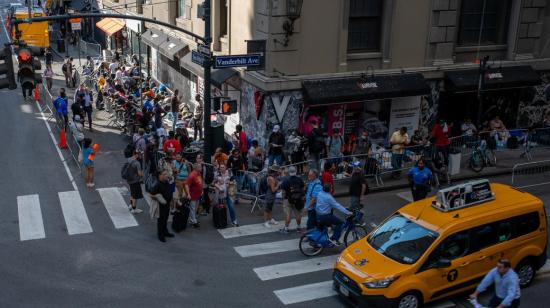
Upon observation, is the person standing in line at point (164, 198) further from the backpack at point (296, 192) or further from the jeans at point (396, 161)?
the jeans at point (396, 161)

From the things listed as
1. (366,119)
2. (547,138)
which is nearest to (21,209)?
(366,119)

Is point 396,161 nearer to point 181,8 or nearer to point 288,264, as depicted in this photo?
point 288,264

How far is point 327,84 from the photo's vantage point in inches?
764

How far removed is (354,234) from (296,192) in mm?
1735

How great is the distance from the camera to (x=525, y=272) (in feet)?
39.3

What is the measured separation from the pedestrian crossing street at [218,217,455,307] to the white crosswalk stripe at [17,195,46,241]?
4499 mm

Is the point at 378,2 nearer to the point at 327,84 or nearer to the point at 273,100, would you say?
the point at 327,84

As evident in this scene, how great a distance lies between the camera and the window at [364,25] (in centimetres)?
1997

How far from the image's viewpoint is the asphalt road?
459 inches

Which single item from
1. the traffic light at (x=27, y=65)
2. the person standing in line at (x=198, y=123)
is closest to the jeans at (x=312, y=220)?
the traffic light at (x=27, y=65)

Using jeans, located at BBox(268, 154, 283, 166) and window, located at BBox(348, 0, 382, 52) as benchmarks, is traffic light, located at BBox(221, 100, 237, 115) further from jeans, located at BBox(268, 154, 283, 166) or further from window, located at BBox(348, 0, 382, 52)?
window, located at BBox(348, 0, 382, 52)

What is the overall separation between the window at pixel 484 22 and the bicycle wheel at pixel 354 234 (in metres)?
10.8

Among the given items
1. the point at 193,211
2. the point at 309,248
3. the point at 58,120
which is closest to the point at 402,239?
the point at 309,248

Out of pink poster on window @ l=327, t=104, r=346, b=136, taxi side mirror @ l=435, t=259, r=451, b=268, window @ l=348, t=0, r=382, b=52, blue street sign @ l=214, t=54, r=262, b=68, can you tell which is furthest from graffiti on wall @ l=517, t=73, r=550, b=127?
taxi side mirror @ l=435, t=259, r=451, b=268
